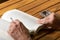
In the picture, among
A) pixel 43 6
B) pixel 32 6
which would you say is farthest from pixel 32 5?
pixel 43 6

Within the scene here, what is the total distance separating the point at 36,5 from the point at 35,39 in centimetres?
63

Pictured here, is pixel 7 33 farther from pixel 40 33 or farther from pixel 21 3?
pixel 21 3

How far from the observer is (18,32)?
62.4 inches

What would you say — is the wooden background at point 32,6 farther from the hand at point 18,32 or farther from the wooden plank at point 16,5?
the hand at point 18,32

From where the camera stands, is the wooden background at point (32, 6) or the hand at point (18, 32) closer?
the hand at point (18, 32)

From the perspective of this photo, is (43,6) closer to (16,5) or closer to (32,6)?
(32,6)

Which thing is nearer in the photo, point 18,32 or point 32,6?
point 18,32

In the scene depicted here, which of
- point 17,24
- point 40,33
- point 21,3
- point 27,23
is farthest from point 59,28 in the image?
point 21,3

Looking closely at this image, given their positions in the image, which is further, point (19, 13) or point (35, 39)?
point (19, 13)

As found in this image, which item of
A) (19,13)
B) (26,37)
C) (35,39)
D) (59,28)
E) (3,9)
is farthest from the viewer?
(3,9)

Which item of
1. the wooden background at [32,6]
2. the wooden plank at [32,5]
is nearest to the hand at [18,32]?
the wooden background at [32,6]

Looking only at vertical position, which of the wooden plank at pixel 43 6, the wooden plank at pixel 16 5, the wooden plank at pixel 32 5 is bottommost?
the wooden plank at pixel 43 6

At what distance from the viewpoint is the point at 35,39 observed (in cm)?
170

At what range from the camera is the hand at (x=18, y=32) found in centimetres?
155
